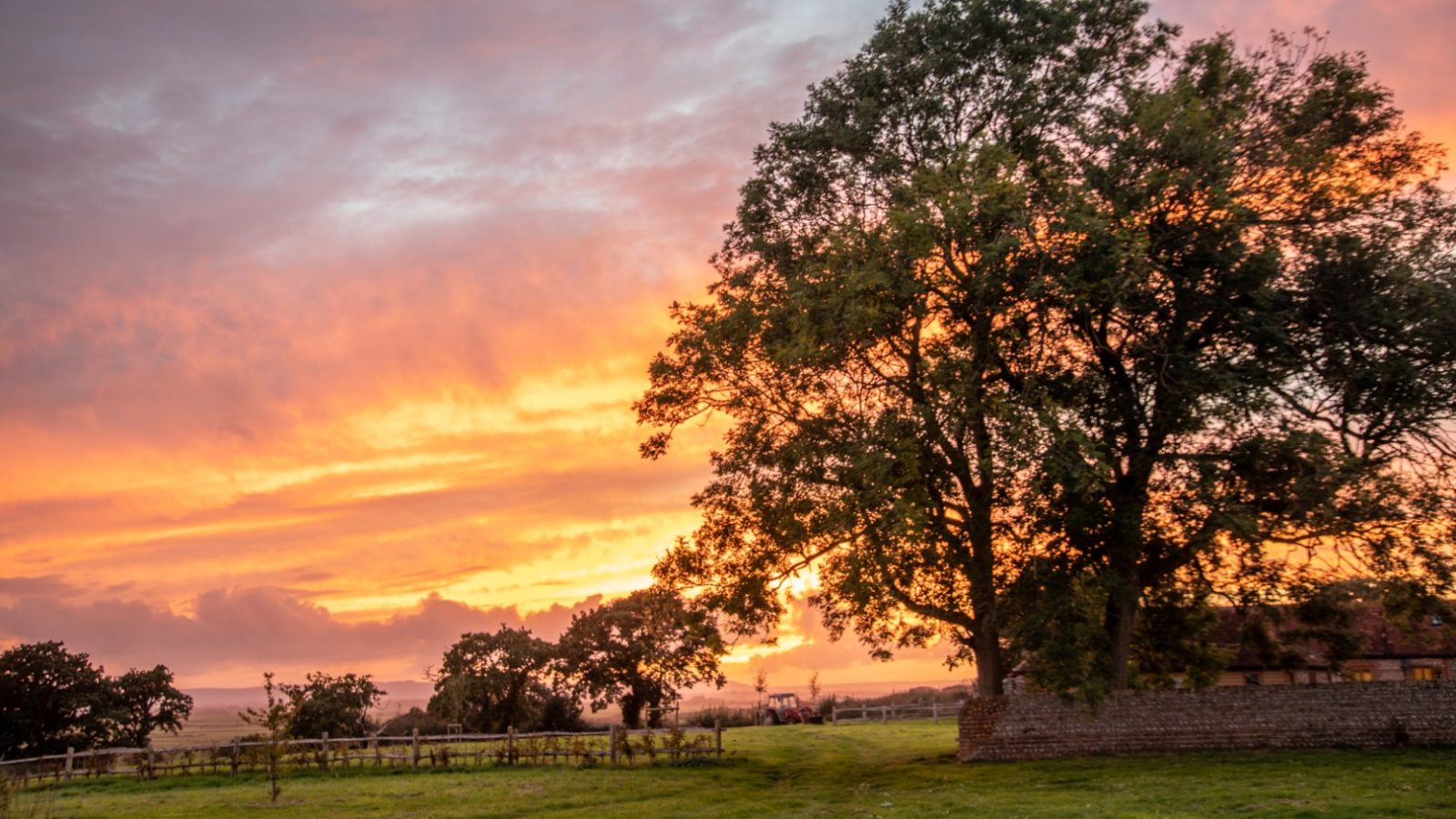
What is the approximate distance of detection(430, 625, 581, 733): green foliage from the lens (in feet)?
184

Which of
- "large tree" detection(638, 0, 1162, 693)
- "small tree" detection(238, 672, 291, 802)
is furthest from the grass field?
"large tree" detection(638, 0, 1162, 693)

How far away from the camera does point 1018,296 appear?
85.5 ft

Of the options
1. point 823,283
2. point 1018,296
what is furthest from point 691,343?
point 1018,296

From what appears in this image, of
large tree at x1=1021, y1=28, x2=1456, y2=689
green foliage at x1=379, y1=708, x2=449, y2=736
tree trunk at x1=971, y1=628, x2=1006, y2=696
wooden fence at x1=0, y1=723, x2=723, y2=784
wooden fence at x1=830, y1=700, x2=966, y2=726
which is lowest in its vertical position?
wooden fence at x1=830, y1=700, x2=966, y2=726

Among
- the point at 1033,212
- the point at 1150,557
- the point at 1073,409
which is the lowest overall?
the point at 1150,557

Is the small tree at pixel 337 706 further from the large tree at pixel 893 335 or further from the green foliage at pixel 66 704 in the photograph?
the large tree at pixel 893 335

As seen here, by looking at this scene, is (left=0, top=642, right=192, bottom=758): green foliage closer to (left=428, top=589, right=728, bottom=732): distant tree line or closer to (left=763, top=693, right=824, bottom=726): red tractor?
(left=428, top=589, right=728, bottom=732): distant tree line

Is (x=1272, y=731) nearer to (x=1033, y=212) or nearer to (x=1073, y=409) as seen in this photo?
(x=1073, y=409)

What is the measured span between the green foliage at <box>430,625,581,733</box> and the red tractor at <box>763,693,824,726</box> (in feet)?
40.0

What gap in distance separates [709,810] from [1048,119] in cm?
2058

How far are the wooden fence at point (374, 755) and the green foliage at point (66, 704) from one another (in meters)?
14.4

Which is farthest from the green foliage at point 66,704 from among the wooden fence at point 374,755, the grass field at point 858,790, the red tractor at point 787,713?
the red tractor at point 787,713

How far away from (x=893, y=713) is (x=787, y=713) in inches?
256

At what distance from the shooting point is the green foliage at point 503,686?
56.0 meters
